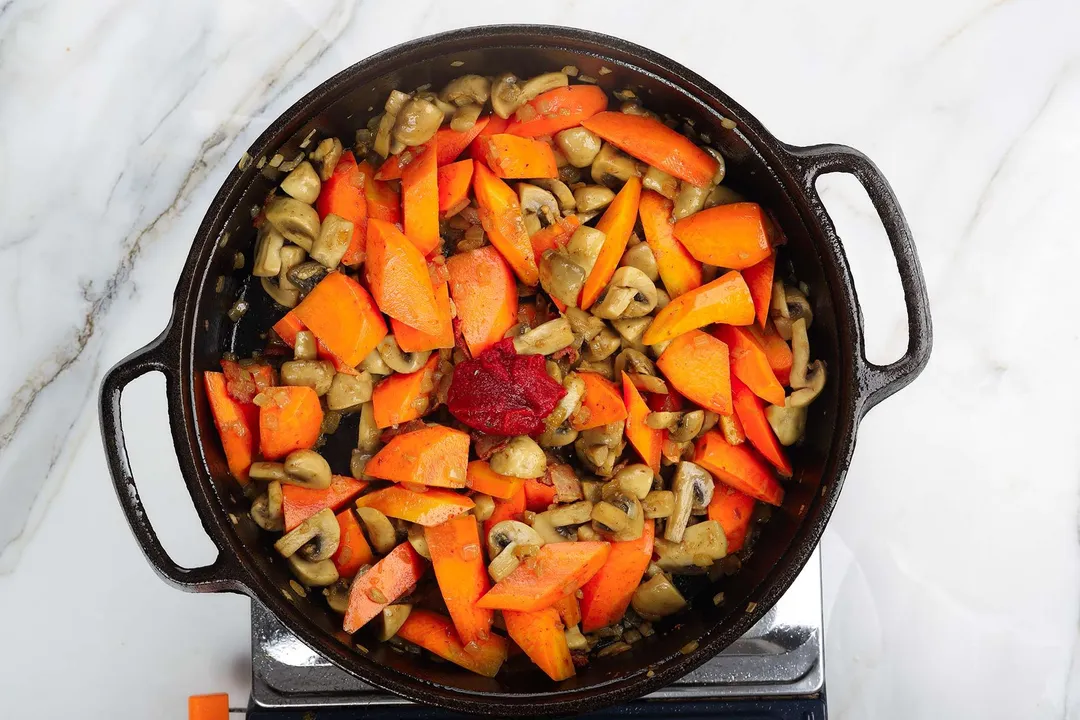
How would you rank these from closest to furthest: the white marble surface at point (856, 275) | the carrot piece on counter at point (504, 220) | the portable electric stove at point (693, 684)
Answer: the carrot piece on counter at point (504, 220), the portable electric stove at point (693, 684), the white marble surface at point (856, 275)

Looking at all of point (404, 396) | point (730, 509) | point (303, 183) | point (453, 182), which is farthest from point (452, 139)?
point (730, 509)

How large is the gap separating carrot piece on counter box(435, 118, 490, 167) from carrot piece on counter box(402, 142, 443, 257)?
0.04m

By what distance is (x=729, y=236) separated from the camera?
2.02 meters

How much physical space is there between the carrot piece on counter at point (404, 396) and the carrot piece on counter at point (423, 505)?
166mm

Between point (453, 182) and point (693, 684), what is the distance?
1370 mm

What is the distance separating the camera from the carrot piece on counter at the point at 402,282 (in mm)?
1925

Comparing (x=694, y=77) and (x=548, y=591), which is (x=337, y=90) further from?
(x=548, y=591)

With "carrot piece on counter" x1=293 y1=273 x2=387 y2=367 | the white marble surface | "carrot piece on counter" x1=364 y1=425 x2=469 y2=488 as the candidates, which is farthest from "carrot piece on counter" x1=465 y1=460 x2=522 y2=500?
the white marble surface

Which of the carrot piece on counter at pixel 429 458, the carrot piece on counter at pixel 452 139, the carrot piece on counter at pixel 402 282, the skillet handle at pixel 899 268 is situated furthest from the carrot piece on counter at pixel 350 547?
the skillet handle at pixel 899 268

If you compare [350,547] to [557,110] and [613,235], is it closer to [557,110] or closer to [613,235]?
A: [613,235]

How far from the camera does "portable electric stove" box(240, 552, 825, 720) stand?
213cm

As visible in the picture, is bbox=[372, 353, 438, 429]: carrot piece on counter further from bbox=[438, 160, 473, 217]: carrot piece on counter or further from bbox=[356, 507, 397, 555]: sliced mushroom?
bbox=[438, 160, 473, 217]: carrot piece on counter

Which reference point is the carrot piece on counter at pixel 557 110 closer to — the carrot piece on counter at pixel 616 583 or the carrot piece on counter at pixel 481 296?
the carrot piece on counter at pixel 481 296

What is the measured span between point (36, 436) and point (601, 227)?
1683 mm
